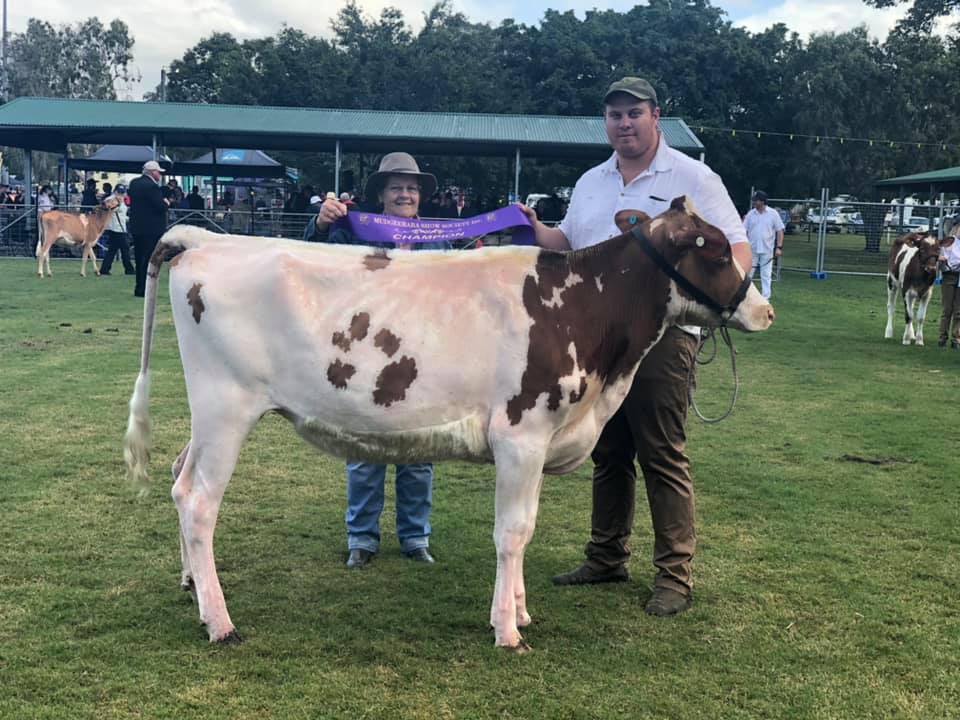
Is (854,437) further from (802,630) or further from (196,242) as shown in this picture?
(196,242)

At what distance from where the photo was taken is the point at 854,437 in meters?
8.17

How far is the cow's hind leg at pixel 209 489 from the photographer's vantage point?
4094 mm

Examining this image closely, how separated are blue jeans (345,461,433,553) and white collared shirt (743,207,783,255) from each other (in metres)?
14.1

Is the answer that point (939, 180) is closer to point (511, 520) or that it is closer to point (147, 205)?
point (147, 205)

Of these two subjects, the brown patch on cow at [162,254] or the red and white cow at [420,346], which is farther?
the brown patch on cow at [162,254]

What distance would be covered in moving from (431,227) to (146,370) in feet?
5.29

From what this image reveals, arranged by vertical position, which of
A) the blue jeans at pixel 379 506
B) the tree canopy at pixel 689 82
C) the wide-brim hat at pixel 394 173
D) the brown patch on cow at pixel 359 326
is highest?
the tree canopy at pixel 689 82

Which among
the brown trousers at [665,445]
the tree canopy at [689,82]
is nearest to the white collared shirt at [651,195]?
the brown trousers at [665,445]

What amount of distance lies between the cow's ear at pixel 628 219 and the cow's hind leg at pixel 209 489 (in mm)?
1925

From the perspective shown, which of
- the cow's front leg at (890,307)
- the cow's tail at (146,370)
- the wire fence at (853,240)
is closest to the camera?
the cow's tail at (146,370)

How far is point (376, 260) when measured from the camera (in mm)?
4246

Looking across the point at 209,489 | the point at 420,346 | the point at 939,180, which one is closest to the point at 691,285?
the point at 420,346

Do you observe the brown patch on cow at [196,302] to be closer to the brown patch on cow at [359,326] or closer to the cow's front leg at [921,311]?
the brown patch on cow at [359,326]

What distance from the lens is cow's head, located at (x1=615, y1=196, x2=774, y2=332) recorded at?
4.20 m
